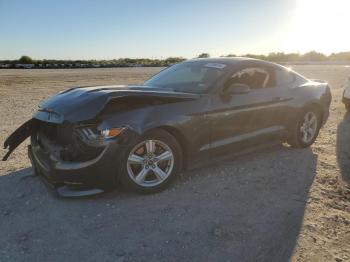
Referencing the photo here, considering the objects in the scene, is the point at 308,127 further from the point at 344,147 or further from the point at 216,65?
the point at 216,65

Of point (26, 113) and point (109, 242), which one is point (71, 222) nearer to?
point (109, 242)

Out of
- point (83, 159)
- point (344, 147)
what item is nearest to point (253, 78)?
point (344, 147)

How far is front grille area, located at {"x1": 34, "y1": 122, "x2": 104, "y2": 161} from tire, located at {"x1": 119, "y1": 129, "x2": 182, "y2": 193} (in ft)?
1.28

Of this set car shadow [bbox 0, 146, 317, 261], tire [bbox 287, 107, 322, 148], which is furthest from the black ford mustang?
tire [bbox 287, 107, 322, 148]

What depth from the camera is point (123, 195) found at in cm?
455

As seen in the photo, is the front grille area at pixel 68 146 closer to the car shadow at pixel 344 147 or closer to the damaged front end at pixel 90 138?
the damaged front end at pixel 90 138

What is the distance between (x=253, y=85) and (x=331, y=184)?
5.75ft

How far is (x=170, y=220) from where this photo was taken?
13.0 feet

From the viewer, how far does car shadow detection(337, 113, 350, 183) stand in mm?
5521

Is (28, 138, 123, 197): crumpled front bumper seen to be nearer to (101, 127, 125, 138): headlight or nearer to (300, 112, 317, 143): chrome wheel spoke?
(101, 127, 125, 138): headlight

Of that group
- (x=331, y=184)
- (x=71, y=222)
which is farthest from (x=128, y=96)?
(x=331, y=184)

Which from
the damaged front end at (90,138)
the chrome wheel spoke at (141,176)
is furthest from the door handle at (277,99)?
the chrome wheel spoke at (141,176)

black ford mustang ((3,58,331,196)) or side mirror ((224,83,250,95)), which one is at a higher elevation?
side mirror ((224,83,250,95))

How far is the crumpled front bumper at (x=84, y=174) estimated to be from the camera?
413cm
